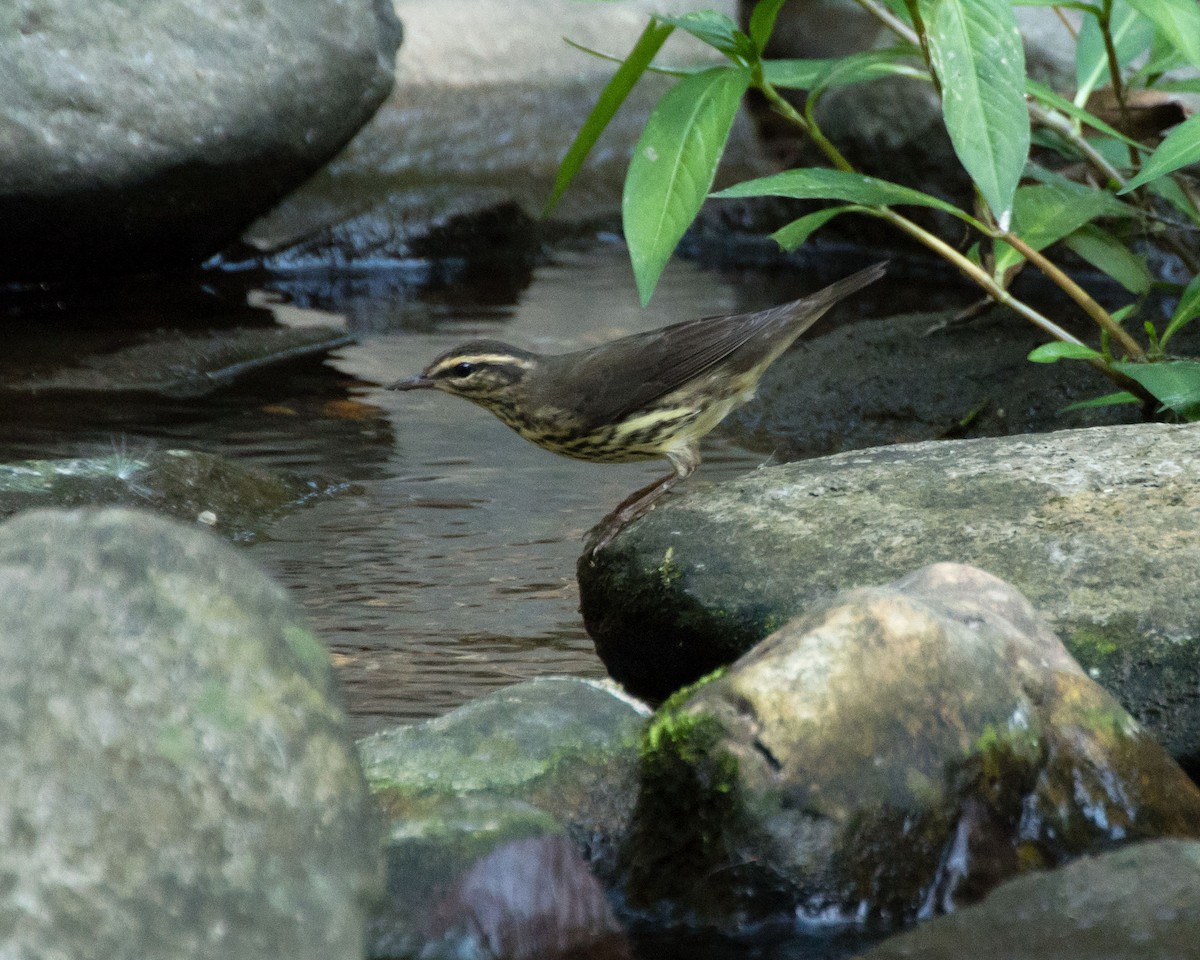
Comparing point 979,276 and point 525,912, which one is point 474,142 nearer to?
point 979,276

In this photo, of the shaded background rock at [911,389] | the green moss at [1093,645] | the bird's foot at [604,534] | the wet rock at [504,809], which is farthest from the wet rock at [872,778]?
the shaded background rock at [911,389]

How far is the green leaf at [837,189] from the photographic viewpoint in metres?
4.94

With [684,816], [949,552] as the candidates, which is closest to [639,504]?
[949,552]

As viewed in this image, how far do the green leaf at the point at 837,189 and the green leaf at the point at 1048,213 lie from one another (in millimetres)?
503

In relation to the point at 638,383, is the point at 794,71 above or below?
above

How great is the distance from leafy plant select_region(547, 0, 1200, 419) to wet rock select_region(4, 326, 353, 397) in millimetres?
3094

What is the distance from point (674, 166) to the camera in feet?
15.9

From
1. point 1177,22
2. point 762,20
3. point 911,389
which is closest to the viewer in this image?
point 1177,22

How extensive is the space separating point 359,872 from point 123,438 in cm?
474

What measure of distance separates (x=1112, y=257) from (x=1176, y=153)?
1567mm

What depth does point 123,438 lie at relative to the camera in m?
6.93

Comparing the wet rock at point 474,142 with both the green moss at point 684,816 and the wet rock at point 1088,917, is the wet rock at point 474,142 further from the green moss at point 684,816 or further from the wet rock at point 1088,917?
the wet rock at point 1088,917

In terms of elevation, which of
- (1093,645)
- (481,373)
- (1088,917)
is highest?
(481,373)

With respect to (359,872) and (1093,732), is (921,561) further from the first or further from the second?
(359,872)
